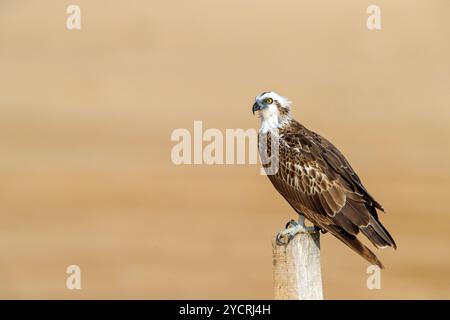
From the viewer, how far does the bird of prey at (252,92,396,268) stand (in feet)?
25.5

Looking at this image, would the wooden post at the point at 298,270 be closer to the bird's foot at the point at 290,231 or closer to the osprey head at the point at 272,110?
the bird's foot at the point at 290,231

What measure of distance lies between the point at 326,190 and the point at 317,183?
165mm

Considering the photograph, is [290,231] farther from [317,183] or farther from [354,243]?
[317,183]

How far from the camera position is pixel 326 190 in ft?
27.1

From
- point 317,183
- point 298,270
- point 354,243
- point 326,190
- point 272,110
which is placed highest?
point 272,110

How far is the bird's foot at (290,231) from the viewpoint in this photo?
6.76m

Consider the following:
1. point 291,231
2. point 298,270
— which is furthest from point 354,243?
→ point 298,270

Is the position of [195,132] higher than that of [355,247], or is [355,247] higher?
[195,132]

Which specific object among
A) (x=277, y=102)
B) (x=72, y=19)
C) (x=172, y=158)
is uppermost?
(x=72, y=19)

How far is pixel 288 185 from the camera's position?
8.66 m

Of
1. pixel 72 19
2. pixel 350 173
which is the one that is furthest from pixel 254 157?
pixel 72 19

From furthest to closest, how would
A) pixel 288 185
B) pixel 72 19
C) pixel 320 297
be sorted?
pixel 72 19, pixel 288 185, pixel 320 297

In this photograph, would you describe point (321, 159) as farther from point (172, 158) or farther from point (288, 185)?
point (172, 158)

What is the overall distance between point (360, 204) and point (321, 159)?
78cm
